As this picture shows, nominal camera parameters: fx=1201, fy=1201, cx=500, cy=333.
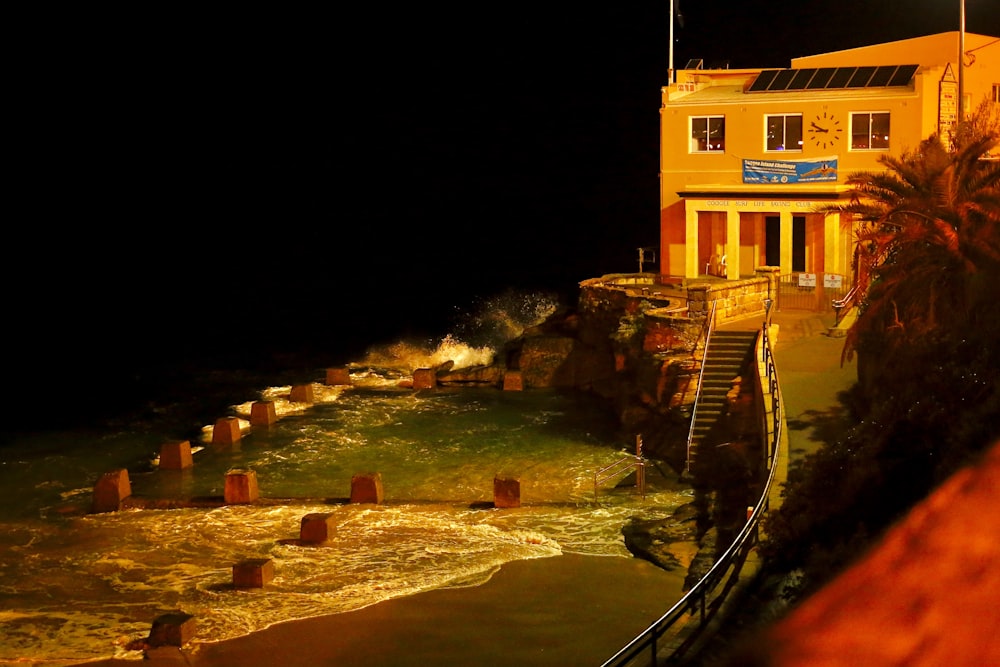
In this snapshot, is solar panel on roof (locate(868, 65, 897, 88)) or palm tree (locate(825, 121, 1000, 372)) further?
solar panel on roof (locate(868, 65, 897, 88))

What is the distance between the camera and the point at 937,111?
3195 centimetres

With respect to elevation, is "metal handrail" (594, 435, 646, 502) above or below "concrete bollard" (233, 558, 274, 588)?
above

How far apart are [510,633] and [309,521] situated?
5.17m

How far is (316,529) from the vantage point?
66.1ft

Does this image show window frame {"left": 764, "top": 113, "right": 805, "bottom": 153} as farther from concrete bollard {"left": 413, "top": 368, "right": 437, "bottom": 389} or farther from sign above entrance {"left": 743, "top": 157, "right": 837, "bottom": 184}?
concrete bollard {"left": 413, "top": 368, "right": 437, "bottom": 389}

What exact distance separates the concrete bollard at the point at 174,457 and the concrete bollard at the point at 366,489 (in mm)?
6135

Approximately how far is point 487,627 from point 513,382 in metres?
17.7

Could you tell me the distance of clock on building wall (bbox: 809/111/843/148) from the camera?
32.7 m

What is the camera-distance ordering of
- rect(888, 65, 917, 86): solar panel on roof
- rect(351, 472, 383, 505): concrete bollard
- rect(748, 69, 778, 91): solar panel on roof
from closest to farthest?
rect(351, 472, 383, 505): concrete bollard, rect(888, 65, 917, 86): solar panel on roof, rect(748, 69, 778, 91): solar panel on roof

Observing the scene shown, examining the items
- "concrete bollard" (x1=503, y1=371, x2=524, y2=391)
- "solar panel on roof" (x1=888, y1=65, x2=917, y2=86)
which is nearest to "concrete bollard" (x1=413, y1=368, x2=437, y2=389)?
"concrete bollard" (x1=503, y1=371, x2=524, y2=391)

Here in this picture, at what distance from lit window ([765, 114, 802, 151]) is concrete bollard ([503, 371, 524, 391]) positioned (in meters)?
9.51

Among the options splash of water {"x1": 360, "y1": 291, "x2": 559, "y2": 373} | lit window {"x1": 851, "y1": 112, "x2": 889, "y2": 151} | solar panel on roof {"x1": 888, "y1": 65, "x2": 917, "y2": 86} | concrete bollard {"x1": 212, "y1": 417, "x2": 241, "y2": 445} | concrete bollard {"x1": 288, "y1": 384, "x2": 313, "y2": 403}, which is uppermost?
solar panel on roof {"x1": 888, "y1": 65, "x2": 917, "y2": 86}

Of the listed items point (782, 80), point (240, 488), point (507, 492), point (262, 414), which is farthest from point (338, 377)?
point (782, 80)

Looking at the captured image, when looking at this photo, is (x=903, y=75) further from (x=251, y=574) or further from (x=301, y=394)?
(x=251, y=574)
